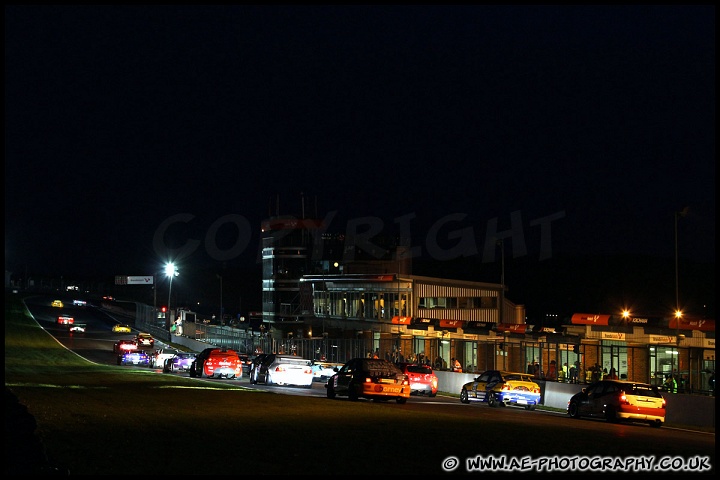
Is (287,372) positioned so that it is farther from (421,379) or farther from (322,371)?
(322,371)

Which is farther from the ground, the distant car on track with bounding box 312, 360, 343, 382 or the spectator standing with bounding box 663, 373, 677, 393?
the spectator standing with bounding box 663, 373, 677, 393

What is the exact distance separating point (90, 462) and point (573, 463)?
758 cm

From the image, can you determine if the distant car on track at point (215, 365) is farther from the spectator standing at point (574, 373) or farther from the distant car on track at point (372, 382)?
the spectator standing at point (574, 373)

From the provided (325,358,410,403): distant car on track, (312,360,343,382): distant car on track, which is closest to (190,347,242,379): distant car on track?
(312,360,343,382): distant car on track

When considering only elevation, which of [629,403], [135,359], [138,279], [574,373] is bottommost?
[135,359]

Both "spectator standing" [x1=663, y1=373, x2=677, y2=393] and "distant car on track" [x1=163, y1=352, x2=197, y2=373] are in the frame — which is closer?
"spectator standing" [x1=663, y1=373, x2=677, y2=393]

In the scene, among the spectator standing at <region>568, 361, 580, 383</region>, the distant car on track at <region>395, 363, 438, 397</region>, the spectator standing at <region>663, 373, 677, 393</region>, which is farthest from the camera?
the distant car on track at <region>395, 363, 438, 397</region>

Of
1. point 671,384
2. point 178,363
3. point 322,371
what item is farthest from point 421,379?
point 178,363

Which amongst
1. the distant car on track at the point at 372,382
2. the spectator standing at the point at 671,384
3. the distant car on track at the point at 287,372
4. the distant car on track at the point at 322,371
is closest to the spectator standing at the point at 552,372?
the spectator standing at the point at 671,384

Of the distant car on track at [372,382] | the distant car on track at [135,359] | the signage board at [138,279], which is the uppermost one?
the signage board at [138,279]

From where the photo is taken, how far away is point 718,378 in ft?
80.9

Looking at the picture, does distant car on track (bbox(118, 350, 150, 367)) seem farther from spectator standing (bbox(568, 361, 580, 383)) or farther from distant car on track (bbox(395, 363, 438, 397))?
spectator standing (bbox(568, 361, 580, 383))

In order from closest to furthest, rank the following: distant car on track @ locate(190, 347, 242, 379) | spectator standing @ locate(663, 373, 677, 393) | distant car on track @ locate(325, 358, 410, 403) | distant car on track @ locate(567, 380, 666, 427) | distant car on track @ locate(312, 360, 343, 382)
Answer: distant car on track @ locate(567, 380, 666, 427)
distant car on track @ locate(325, 358, 410, 403)
spectator standing @ locate(663, 373, 677, 393)
distant car on track @ locate(190, 347, 242, 379)
distant car on track @ locate(312, 360, 343, 382)

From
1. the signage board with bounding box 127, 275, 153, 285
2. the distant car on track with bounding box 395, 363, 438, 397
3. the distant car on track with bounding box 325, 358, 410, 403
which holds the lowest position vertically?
the distant car on track with bounding box 395, 363, 438, 397
